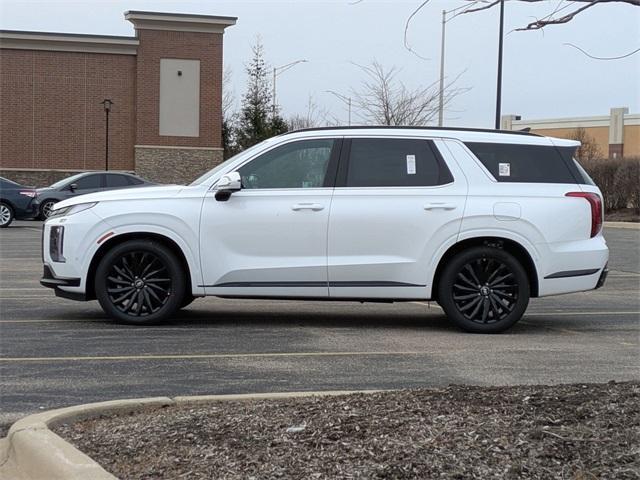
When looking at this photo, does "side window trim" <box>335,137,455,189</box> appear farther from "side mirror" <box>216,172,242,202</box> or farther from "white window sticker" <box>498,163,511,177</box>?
"side mirror" <box>216,172,242,202</box>

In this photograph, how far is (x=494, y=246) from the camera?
29.6ft

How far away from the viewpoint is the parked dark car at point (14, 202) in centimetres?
2669

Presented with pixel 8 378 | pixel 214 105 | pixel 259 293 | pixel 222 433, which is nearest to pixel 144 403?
pixel 222 433

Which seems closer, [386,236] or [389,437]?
[389,437]

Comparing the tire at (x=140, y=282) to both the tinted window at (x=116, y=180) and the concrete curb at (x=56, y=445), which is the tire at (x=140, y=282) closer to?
the concrete curb at (x=56, y=445)

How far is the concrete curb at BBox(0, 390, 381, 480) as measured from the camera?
407 cm

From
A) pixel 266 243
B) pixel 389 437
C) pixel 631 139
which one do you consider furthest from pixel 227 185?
pixel 631 139

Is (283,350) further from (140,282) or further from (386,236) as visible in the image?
(140,282)

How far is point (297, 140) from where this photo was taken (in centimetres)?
911

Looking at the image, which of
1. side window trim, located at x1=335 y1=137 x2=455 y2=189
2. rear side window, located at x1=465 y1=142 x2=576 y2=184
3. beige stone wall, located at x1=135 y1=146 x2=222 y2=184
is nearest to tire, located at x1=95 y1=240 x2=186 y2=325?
side window trim, located at x1=335 y1=137 x2=455 y2=189

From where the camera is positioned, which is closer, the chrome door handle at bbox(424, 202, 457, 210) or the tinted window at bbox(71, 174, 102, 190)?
the chrome door handle at bbox(424, 202, 457, 210)

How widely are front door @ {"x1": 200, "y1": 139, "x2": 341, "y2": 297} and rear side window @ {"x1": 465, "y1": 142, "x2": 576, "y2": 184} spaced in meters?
1.62

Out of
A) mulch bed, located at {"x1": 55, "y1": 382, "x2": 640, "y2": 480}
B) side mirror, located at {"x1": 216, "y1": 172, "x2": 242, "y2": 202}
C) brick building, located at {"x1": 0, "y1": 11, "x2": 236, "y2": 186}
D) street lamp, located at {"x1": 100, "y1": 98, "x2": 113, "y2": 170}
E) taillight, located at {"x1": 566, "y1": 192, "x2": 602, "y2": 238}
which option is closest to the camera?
mulch bed, located at {"x1": 55, "y1": 382, "x2": 640, "y2": 480}

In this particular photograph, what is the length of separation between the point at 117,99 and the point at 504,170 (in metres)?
38.9
